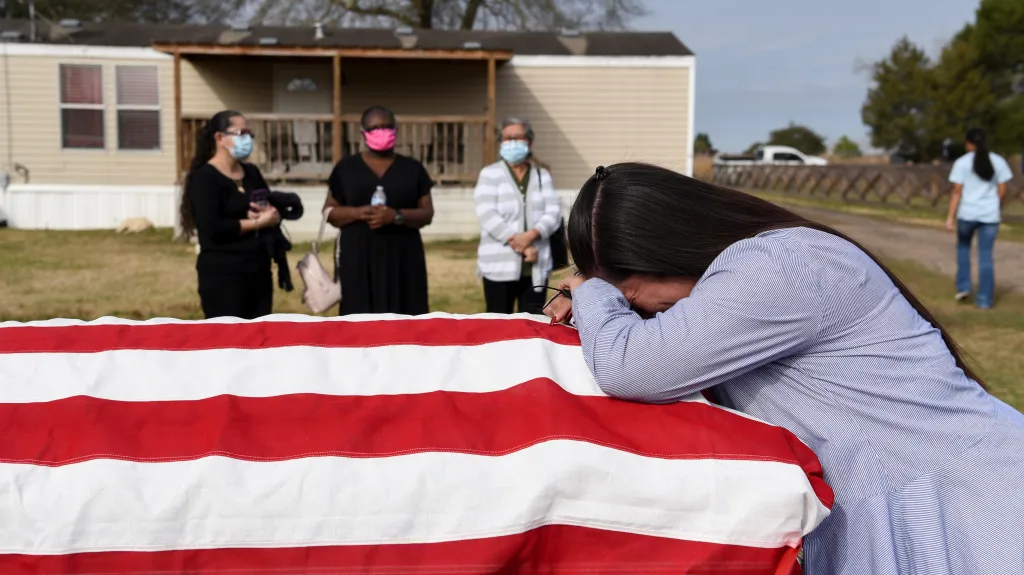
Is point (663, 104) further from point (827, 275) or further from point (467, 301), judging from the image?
point (827, 275)

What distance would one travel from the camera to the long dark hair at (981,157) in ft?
30.5

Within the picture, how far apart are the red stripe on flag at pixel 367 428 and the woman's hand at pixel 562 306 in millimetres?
464

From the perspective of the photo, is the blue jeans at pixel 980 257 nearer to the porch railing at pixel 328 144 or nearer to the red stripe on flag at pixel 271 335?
the red stripe on flag at pixel 271 335

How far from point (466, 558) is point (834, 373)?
769 mm

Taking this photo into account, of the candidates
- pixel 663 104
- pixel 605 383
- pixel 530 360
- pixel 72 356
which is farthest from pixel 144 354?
pixel 663 104

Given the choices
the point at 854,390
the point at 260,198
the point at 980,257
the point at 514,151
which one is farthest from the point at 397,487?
the point at 980,257

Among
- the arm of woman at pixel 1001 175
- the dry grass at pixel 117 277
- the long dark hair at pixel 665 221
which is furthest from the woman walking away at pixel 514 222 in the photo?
the arm of woman at pixel 1001 175

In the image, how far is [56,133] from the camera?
58.7 ft

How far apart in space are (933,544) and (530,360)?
844 mm

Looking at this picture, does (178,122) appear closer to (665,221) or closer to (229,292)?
(229,292)

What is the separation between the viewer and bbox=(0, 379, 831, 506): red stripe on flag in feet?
5.37

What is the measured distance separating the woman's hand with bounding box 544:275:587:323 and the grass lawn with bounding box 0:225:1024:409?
4.59m

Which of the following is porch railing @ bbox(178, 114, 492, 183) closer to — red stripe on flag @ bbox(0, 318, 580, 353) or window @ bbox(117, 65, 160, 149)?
window @ bbox(117, 65, 160, 149)

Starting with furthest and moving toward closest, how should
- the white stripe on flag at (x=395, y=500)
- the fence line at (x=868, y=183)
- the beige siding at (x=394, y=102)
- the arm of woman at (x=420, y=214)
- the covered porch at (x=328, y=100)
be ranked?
the fence line at (x=868, y=183), the beige siding at (x=394, y=102), the covered porch at (x=328, y=100), the arm of woman at (x=420, y=214), the white stripe on flag at (x=395, y=500)
